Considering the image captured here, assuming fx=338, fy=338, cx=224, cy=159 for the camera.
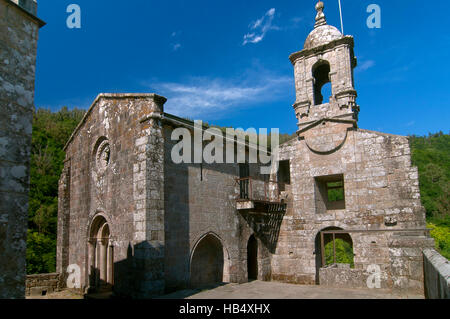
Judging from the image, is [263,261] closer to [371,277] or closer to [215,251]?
[215,251]

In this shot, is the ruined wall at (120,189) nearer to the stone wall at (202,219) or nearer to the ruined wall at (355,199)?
the stone wall at (202,219)

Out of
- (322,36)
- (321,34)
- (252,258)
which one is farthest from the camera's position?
(321,34)

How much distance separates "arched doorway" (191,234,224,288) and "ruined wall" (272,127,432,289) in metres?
3.16

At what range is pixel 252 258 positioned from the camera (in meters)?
14.8

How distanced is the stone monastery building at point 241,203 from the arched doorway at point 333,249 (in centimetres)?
17

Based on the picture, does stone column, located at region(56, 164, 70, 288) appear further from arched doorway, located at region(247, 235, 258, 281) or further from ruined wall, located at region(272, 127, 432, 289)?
ruined wall, located at region(272, 127, 432, 289)

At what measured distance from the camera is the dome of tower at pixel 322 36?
15602mm

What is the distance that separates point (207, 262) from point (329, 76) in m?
9.55

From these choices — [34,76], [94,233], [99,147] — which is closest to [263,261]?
[94,233]

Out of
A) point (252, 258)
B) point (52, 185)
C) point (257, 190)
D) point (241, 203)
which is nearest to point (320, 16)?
point (257, 190)

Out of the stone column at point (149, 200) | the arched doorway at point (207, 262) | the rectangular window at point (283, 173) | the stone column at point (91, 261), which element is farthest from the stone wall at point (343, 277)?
the stone column at point (91, 261)

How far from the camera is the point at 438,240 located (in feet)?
108

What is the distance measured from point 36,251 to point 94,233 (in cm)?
794

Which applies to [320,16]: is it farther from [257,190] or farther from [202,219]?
[202,219]
